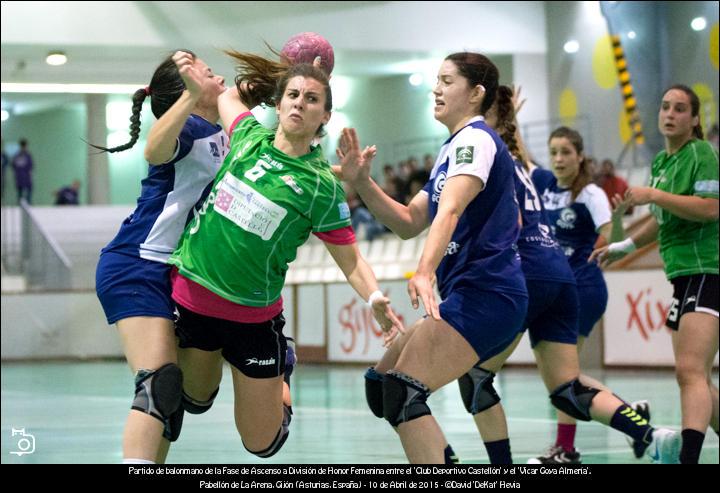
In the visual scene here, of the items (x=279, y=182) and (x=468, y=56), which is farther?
(x=468, y=56)

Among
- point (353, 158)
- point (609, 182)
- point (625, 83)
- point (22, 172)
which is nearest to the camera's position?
point (353, 158)

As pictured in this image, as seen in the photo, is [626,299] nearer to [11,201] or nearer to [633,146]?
[633,146]

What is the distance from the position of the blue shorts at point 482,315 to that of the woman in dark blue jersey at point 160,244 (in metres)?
0.98

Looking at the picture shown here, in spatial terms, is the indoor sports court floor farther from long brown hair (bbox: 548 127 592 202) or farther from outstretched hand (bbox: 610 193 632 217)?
long brown hair (bbox: 548 127 592 202)

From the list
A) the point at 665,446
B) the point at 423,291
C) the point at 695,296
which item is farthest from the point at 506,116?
the point at 423,291

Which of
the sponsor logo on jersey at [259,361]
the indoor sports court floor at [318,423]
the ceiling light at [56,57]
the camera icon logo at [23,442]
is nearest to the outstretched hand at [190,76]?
the sponsor logo on jersey at [259,361]

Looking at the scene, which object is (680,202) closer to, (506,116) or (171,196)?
(506,116)

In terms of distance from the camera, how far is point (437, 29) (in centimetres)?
2423

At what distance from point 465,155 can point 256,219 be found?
95 centimetres

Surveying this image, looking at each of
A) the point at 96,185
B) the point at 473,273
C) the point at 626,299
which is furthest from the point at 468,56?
the point at 96,185

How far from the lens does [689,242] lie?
6418 millimetres

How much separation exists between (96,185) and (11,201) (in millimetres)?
3982

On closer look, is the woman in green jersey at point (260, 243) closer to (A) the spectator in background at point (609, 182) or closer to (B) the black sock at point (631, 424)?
(B) the black sock at point (631, 424)
